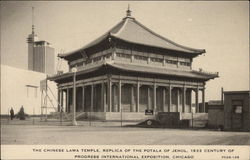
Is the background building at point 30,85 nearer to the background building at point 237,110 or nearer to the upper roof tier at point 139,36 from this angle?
the upper roof tier at point 139,36

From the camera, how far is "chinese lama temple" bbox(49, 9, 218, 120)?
29.6 metres

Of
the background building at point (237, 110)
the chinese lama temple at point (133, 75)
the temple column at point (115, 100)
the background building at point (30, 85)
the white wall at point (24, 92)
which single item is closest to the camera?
the background building at point (237, 110)

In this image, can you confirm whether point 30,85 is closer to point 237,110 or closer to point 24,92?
point 24,92

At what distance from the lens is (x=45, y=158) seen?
38.5ft


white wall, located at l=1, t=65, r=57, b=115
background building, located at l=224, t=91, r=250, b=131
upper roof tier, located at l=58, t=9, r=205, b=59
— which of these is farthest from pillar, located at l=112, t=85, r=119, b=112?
background building, located at l=224, t=91, r=250, b=131

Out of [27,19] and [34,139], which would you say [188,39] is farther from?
[34,139]

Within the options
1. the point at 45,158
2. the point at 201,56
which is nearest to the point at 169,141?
the point at 45,158

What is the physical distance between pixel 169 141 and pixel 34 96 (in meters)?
34.1

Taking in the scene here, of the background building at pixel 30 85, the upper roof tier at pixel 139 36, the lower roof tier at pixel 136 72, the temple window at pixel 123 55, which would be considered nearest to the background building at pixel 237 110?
the lower roof tier at pixel 136 72

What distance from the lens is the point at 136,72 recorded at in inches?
1183

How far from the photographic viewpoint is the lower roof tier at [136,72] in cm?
2889

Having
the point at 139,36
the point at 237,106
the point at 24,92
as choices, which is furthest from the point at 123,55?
the point at 24,92

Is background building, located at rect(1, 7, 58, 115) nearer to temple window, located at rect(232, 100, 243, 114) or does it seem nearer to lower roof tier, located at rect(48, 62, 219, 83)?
lower roof tier, located at rect(48, 62, 219, 83)

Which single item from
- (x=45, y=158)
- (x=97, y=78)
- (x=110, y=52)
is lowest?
(x=45, y=158)
